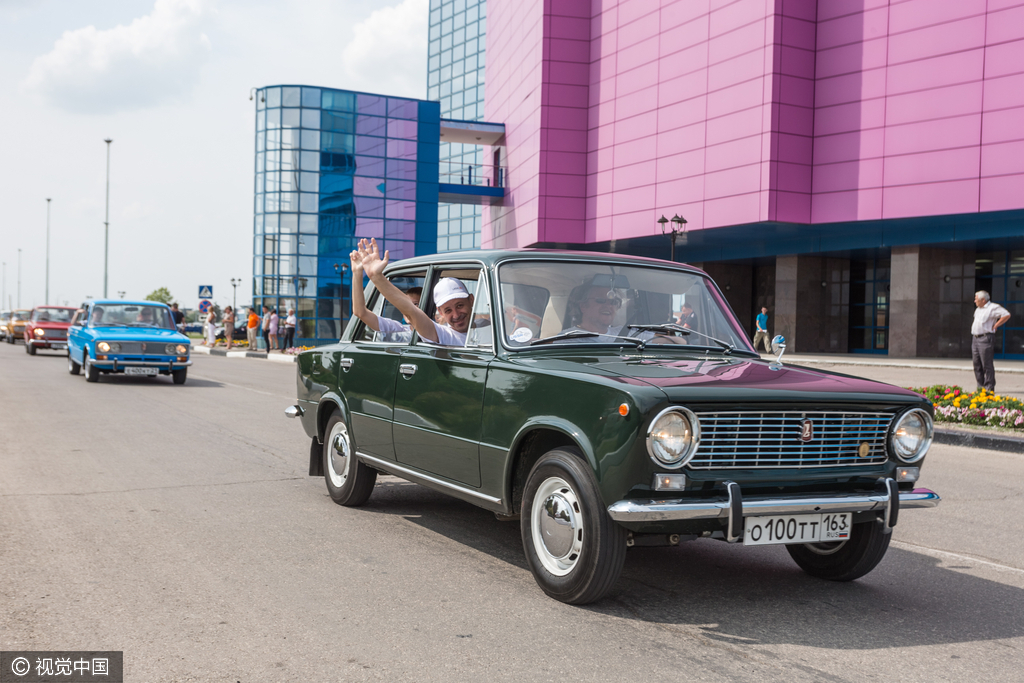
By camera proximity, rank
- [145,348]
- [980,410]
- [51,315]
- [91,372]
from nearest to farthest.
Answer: [980,410] → [91,372] → [145,348] → [51,315]

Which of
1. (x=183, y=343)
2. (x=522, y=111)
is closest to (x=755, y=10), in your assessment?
(x=522, y=111)

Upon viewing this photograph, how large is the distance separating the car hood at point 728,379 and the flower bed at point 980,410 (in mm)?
7790

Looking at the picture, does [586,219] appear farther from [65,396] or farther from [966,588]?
[966,588]

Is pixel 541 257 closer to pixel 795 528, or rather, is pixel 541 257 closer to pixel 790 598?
pixel 795 528

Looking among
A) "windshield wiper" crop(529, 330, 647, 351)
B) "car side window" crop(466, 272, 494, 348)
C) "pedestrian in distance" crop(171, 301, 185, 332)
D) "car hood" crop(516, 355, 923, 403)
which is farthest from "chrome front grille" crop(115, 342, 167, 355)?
"car hood" crop(516, 355, 923, 403)

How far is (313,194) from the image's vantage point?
44.7 meters

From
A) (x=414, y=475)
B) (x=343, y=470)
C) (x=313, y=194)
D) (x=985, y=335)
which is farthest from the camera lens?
(x=313, y=194)

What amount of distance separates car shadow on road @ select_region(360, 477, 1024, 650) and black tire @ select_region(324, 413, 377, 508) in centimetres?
80

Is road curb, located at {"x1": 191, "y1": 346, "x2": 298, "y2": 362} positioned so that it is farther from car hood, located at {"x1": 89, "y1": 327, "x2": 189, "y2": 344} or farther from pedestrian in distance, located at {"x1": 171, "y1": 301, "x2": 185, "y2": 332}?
car hood, located at {"x1": 89, "y1": 327, "x2": 189, "y2": 344}

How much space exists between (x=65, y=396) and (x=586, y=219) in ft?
107

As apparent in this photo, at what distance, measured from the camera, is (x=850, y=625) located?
3994mm

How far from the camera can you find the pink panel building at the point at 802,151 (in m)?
29.8

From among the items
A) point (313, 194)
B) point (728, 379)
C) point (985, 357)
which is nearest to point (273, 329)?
point (313, 194)

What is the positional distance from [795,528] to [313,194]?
142 ft
